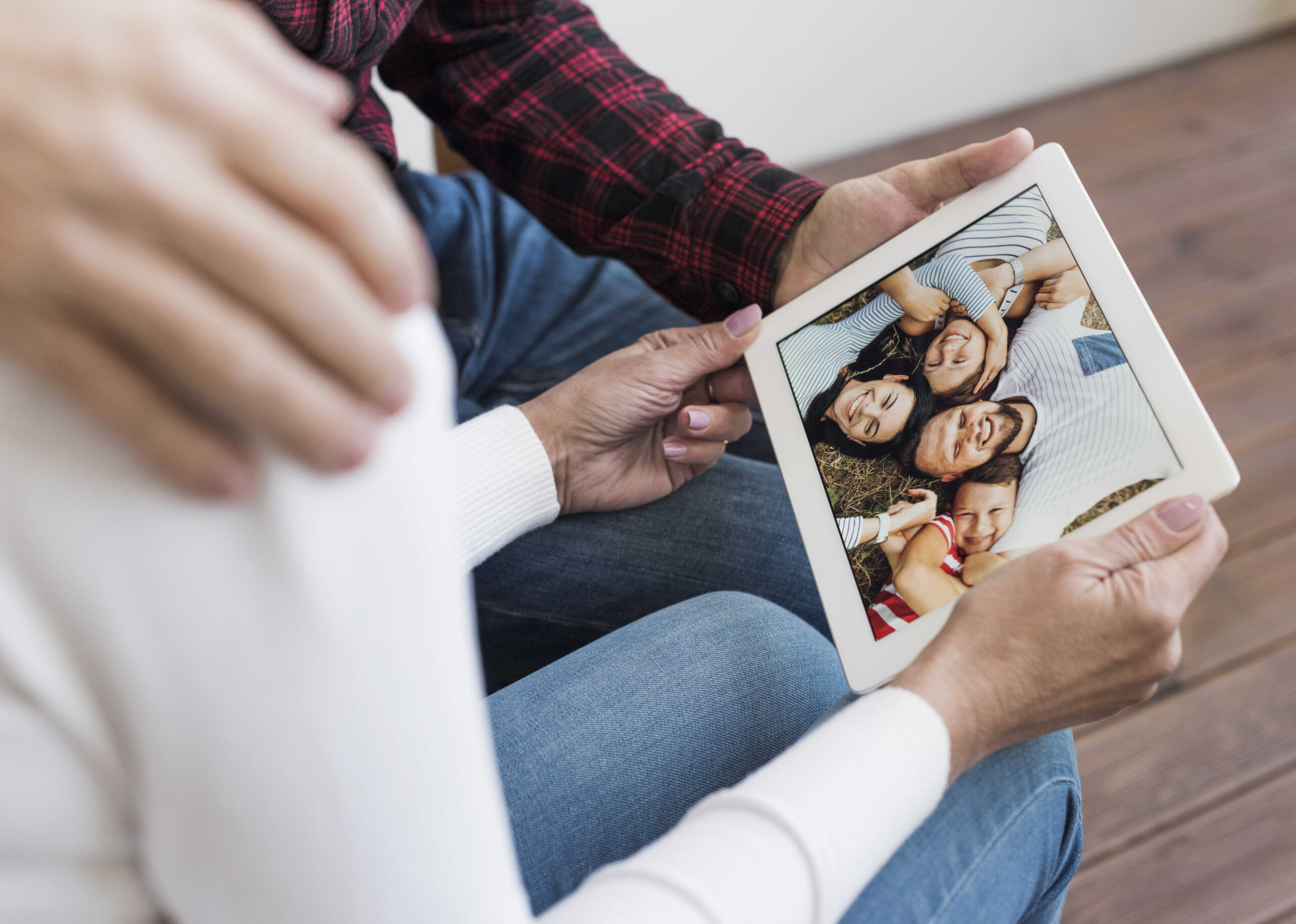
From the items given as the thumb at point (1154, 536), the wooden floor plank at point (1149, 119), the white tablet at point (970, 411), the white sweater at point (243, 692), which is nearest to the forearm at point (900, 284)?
the white tablet at point (970, 411)

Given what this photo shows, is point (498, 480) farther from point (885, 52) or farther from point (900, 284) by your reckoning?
point (885, 52)

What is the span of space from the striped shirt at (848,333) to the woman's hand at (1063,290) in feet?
0.14

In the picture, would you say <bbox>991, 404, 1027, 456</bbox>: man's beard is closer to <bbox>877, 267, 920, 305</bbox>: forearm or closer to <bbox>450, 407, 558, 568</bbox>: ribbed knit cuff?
<bbox>877, 267, 920, 305</bbox>: forearm

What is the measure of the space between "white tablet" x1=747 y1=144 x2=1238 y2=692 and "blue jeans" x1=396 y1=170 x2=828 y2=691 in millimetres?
98

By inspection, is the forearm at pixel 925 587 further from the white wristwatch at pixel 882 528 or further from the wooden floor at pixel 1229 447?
the wooden floor at pixel 1229 447

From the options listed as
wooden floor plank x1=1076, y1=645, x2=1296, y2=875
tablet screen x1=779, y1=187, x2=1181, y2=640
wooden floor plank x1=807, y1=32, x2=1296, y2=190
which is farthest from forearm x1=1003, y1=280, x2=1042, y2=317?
wooden floor plank x1=807, y1=32, x2=1296, y2=190

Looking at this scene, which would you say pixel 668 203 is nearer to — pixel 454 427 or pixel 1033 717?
pixel 454 427

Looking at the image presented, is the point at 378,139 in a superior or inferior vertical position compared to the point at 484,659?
superior

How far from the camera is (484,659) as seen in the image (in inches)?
27.5

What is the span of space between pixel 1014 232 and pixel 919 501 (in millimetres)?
188

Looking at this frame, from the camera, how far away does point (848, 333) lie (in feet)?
2.08

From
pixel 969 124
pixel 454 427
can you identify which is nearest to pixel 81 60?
pixel 454 427

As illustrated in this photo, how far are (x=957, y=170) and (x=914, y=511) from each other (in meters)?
0.25

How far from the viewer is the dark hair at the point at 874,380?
1.92 feet
